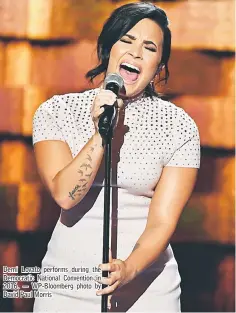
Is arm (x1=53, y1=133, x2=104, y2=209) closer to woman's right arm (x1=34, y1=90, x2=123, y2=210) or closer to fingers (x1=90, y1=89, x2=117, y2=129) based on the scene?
woman's right arm (x1=34, y1=90, x2=123, y2=210)

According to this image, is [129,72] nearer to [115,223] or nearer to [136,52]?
[136,52]

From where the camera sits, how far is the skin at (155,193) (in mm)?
1359

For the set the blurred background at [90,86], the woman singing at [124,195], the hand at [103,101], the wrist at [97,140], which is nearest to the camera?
the hand at [103,101]

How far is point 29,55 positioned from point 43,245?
56cm

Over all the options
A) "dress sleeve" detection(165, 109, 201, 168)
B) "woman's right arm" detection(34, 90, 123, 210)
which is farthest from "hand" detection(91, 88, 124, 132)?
"dress sleeve" detection(165, 109, 201, 168)

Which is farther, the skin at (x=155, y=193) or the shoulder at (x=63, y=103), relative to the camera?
the shoulder at (x=63, y=103)

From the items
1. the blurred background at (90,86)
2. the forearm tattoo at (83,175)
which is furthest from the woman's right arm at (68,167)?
the blurred background at (90,86)

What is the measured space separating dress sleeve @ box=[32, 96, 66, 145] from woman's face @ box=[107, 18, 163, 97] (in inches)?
7.5

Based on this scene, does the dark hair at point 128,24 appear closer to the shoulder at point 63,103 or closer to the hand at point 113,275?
the shoulder at point 63,103

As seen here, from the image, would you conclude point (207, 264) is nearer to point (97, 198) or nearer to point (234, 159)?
point (234, 159)

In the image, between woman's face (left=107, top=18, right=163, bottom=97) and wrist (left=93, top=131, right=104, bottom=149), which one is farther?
woman's face (left=107, top=18, right=163, bottom=97)

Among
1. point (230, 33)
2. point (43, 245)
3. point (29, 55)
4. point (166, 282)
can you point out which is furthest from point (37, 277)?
point (230, 33)

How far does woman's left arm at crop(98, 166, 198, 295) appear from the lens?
1420 mm

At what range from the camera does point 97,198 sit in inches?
57.9
